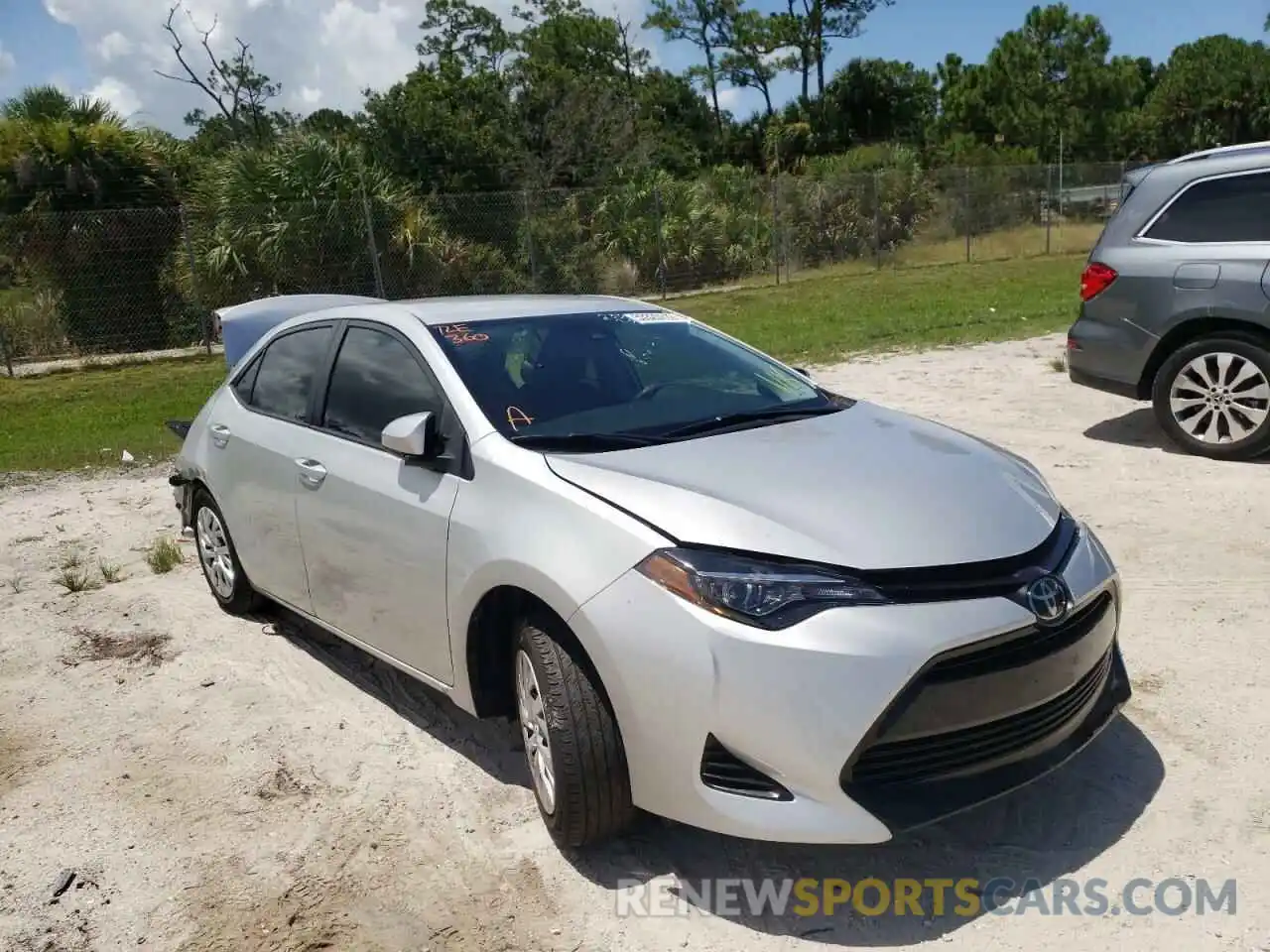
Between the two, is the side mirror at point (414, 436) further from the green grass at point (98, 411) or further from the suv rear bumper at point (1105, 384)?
the green grass at point (98, 411)

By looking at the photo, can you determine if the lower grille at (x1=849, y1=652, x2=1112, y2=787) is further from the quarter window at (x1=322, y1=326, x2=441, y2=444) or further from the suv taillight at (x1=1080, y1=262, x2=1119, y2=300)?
the suv taillight at (x1=1080, y1=262, x2=1119, y2=300)

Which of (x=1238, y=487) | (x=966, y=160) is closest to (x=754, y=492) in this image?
(x=1238, y=487)

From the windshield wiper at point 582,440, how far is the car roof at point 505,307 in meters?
0.83

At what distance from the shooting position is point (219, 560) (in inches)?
212

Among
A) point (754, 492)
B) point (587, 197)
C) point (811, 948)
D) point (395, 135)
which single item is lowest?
point (811, 948)

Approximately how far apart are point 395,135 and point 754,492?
68.1 feet

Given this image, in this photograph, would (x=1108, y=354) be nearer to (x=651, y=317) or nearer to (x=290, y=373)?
(x=651, y=317)

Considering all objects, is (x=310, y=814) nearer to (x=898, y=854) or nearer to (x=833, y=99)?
(x=898, y=854)

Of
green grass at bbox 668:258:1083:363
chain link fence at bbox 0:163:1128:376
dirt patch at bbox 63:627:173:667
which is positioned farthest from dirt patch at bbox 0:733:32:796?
chain link fence at bbox 0:163:1128:376

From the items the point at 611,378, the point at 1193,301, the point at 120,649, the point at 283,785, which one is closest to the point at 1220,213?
the point at 1193,301

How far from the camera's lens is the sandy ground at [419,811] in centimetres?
293

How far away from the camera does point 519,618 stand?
128 inches

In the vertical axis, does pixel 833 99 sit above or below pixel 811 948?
above

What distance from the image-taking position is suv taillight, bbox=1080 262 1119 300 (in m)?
7.28
